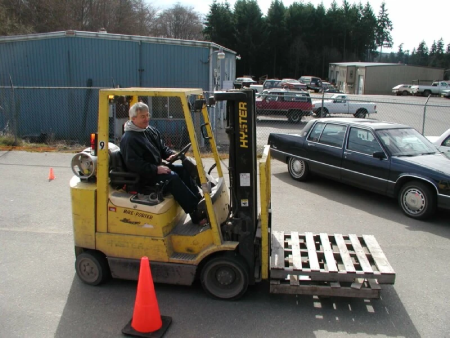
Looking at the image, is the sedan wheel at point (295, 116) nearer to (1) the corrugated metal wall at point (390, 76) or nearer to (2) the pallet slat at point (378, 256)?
(2) the pallet slat at point (378, 256)

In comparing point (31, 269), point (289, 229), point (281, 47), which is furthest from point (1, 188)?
point (281, 47)

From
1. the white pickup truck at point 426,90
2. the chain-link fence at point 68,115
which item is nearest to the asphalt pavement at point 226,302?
the chain-link fence at point 68,115

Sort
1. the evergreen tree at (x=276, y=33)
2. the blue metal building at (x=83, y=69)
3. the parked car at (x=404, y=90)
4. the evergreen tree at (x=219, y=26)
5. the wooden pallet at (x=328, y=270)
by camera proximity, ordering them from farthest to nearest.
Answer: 1. the evergreen tree at (x=276, y=33)
2. the evergreen tree at (x=219, y=26)
3. the parked car at (x=404, y=90)
4. the blue metal building at (x=83, y=69)
5. the wooden pallet at (x=328, y=270)

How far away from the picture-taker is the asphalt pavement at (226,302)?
12.9 ft

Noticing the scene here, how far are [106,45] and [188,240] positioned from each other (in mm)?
13228

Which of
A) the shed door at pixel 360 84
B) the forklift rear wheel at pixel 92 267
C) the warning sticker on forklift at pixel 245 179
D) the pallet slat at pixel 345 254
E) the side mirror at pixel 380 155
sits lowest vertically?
the forklift rear wheel at pixel 92 267

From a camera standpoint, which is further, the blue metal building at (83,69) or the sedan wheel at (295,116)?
the sedan wheel at (295,116)

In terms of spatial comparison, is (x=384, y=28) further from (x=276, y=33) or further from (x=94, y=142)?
(x=94, y=142)

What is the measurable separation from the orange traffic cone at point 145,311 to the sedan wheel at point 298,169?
6.32 meters

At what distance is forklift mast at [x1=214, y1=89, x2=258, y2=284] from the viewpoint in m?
4.18

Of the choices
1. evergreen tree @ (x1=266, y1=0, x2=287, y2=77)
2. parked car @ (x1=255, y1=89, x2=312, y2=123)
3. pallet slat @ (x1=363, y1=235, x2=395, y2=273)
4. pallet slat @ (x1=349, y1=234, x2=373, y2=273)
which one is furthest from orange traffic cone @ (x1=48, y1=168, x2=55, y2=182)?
evergreen tree @ (x1=266, y1=0, x2=287, y2=77)

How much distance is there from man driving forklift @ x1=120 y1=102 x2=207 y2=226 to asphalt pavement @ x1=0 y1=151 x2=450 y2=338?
1039mm

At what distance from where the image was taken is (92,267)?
460 centimetres

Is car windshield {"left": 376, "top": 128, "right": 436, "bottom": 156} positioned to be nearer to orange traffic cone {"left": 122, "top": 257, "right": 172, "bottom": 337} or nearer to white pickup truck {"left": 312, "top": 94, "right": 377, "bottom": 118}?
orange traffic cone {"left": 122, "top": 257, "right": 172, "bottom": 337}
